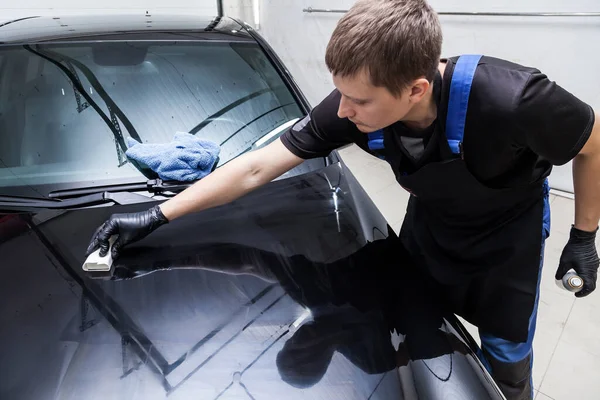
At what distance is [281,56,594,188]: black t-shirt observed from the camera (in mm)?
785

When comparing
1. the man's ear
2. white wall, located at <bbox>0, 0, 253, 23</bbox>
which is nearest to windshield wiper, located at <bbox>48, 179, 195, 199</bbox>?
the man's ear

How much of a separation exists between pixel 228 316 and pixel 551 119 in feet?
2.48

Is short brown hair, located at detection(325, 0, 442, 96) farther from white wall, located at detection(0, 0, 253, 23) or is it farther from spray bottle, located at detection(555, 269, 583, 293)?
white wall, located at detection(0, 0, 253, 23)

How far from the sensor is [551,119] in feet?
2.58

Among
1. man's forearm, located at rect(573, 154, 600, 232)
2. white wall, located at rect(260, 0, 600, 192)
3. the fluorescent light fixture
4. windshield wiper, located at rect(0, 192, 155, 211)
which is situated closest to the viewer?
man's forearm, located at rect(573, 154, 600, 232)

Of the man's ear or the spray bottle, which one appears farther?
the spray bottle

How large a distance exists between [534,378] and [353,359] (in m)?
1.19

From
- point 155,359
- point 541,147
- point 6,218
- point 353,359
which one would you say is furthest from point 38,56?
point 541,147

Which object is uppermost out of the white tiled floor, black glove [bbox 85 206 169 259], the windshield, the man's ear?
the man's ear

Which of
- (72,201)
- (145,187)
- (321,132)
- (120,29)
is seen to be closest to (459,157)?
(321,132)

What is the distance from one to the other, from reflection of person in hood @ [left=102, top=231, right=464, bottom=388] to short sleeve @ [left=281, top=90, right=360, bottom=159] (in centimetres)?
28

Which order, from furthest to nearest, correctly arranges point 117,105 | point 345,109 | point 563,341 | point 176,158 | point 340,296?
point 563,341 → point 117,105 → point 176,158 → point 340,296 → point 345,109

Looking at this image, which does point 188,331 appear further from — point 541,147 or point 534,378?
point 534,378

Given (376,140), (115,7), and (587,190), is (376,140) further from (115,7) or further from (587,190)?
(115,7)
